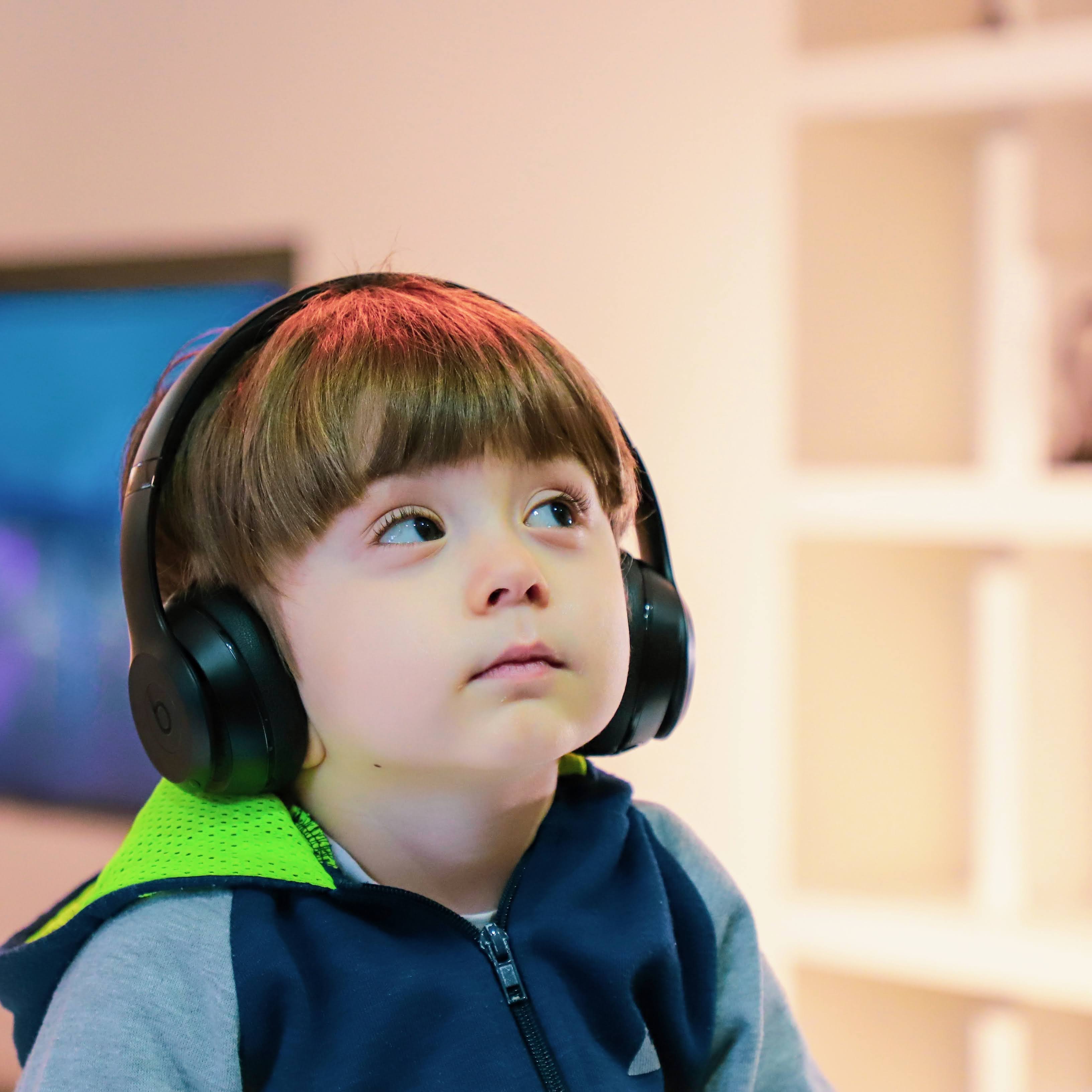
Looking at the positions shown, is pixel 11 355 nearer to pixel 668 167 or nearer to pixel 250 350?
pixel 668 167

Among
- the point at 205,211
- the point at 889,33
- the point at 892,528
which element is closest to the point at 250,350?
the point at 892,528

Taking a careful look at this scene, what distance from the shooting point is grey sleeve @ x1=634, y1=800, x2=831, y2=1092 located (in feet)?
2.53

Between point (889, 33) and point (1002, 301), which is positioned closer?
point (1002, 301)

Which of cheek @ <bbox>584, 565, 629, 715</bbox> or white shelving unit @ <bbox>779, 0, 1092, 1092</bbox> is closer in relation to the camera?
cheek @ <bbox>584, 565, 629, 715</bbox>

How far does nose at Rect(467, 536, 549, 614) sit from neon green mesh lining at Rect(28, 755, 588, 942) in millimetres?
169

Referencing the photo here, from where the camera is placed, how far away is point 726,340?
167cm

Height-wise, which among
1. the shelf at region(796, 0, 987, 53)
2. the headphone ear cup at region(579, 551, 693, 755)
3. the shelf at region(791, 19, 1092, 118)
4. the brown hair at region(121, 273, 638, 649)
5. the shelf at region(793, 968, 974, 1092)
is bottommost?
the shelf at region(793, 968, 974, 1092)

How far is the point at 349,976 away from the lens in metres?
0.66

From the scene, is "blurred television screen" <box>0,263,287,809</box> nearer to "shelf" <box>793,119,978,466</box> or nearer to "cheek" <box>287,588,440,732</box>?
"shelf" <box>793,119,978,466</box>

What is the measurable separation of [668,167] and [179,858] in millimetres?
1310

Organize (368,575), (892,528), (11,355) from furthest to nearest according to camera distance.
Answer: (11,355), (892,528), (368,575)

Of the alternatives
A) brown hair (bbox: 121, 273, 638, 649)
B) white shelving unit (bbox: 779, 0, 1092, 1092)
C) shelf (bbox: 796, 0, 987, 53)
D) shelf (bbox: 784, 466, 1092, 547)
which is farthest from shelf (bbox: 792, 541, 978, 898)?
brown hair (bbox: 121, 273, 638, 649)

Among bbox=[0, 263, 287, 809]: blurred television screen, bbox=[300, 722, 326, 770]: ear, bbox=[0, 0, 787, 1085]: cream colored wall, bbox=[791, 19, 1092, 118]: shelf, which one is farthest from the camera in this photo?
bbox=[0, 263, 287, 809]: blurred television screen

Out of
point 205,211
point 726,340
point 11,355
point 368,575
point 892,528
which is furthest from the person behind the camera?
point 11,355
